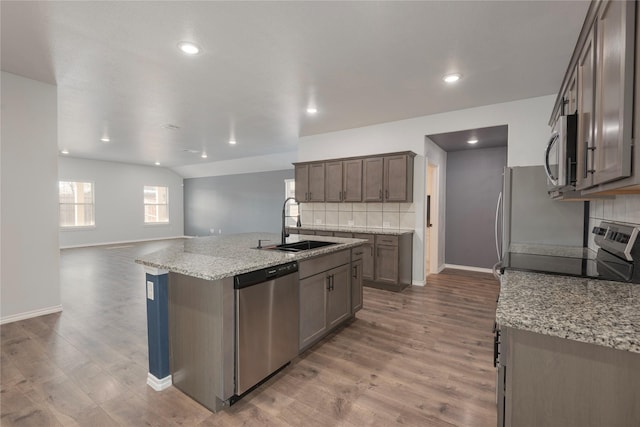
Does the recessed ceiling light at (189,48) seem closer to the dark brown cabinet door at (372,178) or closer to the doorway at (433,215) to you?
the dark brown cabinet door at (372,178)

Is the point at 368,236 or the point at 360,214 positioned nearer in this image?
the point at 368,236

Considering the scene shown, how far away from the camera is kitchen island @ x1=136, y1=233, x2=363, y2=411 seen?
1.85 metres

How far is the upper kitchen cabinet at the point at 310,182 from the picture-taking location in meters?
5.54

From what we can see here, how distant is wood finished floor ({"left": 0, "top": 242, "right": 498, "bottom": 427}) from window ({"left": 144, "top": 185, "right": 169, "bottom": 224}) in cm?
777

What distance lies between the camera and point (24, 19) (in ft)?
7.39

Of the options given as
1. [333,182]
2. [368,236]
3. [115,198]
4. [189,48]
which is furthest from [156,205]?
[189,48]

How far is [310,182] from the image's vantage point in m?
5.68

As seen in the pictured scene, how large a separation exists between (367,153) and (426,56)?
253cm

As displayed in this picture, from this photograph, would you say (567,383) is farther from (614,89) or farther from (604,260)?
(604,260)

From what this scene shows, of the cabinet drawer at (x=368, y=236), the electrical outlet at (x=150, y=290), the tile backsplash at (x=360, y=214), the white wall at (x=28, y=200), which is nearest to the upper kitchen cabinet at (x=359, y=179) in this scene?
the tile backsplash at (x=360, y=214)

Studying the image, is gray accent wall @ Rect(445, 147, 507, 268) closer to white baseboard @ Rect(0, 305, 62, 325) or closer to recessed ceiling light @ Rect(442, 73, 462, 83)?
recessed ceiling light @ Rect(442, 73, 462, 83)

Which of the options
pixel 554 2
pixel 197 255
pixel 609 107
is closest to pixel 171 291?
pixel 197 255

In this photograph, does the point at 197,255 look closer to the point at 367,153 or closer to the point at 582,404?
the point at 582,404

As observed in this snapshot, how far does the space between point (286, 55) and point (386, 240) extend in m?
2.90
